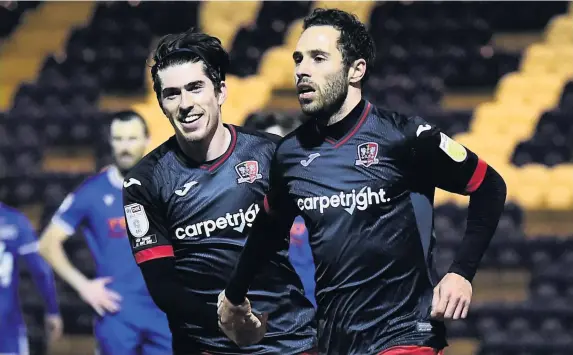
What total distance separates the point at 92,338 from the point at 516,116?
15.2ft

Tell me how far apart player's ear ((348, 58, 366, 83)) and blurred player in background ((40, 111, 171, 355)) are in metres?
3.24

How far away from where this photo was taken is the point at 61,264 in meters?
8.03

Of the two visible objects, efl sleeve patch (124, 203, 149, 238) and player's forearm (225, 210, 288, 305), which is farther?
efl sleeve patch (124, 203, 149, 238)

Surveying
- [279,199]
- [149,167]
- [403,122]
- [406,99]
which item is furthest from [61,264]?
[406,99]

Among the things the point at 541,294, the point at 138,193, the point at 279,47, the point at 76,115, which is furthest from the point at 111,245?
the point at 279,47

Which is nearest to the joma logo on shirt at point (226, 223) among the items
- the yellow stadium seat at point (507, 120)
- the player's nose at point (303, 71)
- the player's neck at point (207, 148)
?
the player's neck at point (207, 148)

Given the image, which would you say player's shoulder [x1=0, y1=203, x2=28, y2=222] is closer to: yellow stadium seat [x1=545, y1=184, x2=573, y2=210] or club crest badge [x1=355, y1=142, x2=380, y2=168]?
yellow stadium seat [x1=545, y1=184, x2=573, y2=210]

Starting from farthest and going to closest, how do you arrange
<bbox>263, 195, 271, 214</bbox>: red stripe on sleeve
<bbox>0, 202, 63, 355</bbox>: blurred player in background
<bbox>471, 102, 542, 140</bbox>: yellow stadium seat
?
<bbox>471, 102, 542, 140</bbox>: yellow stadium seat < <bbox>0, 202, 63, 355</bbox>: blurred player in background < <bbox>263, 195, 271, 214</bbox>: red stripe on sleeve

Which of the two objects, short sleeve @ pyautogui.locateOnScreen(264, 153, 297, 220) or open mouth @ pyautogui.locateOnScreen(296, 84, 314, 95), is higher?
open mouth @ pyautogui.locateOnScreen(296, 84, 314, 95)

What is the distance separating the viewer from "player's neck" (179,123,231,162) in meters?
4.89

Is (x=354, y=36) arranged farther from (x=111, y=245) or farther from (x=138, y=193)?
(x=111, y=245)

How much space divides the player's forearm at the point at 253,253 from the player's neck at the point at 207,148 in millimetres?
534

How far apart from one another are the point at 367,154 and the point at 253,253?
0.56m

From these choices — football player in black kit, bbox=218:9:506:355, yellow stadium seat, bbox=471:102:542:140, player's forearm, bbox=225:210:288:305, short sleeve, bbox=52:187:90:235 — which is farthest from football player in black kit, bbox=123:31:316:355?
yellow stadium seat, bbox=471:102:542:140
